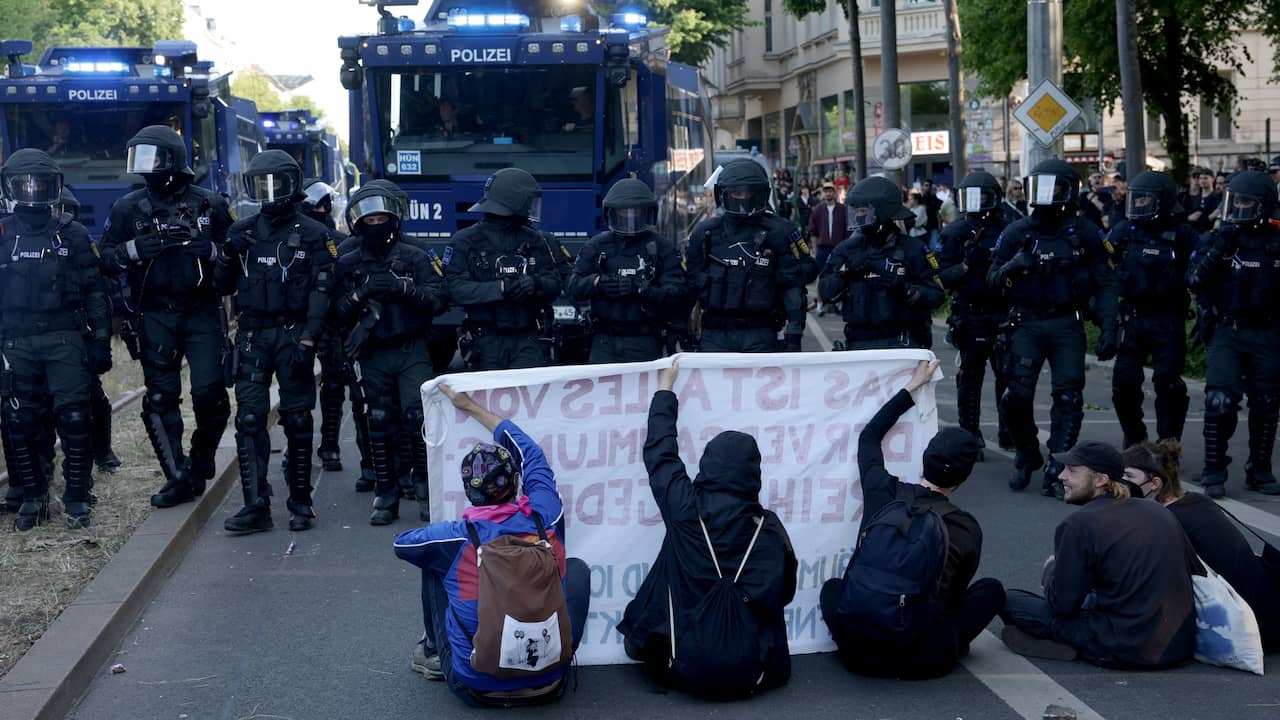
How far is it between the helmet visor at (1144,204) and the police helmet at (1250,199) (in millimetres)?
530

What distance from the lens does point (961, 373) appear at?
434 inches

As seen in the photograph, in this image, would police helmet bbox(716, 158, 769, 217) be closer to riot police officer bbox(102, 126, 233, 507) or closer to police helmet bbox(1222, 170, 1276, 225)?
police helmet bbox(1222, 170, 1276, 225)

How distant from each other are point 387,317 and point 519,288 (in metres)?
0.77

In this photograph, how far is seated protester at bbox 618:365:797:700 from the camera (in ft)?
18.6

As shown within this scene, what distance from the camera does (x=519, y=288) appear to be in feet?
29.5

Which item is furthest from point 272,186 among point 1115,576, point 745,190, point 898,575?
point 1115,576

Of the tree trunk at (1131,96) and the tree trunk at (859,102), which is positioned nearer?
the tree trunk at (1131,96)

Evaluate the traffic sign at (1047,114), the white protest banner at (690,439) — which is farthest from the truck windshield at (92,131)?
the white protest banner at (690,439)

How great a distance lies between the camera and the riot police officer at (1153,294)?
1001 centimetres

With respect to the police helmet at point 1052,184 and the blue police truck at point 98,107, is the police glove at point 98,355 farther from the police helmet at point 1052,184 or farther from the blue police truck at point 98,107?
the blue police truck at point 98,107

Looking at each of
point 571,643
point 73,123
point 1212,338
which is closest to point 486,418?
point 571,643

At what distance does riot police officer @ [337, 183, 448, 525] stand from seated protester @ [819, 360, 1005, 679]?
3574 millimetres

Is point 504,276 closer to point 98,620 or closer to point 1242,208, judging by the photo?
→ point 98,620

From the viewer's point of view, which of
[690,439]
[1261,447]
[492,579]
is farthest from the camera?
[1261,447]
